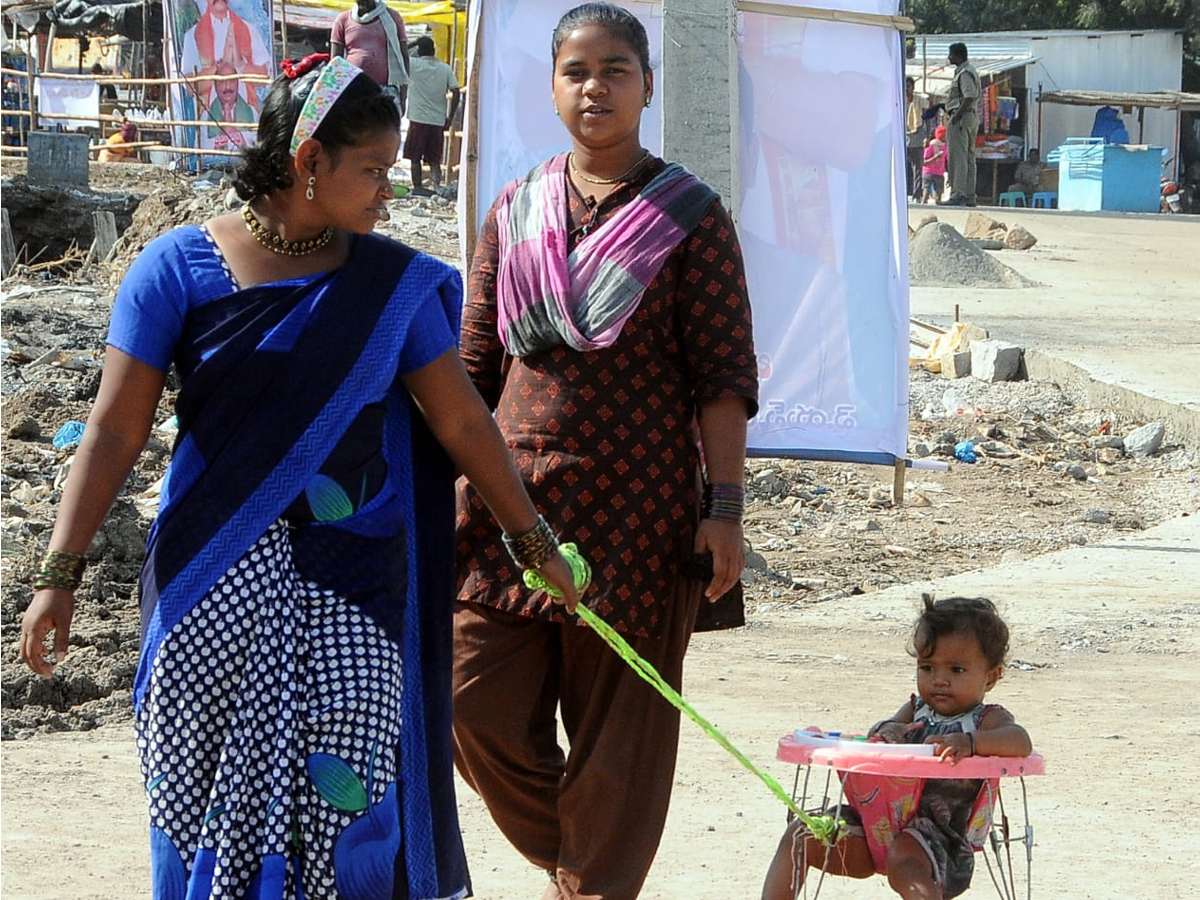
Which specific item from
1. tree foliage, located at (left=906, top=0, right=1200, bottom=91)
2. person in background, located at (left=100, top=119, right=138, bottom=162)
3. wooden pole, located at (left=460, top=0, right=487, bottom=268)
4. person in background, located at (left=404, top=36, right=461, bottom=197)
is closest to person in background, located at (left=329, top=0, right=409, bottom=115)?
person in background, located at (left=404, top=36, right=461, bottom=197)

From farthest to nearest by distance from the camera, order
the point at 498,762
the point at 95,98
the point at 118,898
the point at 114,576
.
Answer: the point at 95,98 < the point at 114,576 < the point at 118,898 < the point at 498,762

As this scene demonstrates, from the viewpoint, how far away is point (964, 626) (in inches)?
126

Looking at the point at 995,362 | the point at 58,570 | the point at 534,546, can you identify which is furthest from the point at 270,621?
the point at 995,362

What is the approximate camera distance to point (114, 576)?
641 centimetres

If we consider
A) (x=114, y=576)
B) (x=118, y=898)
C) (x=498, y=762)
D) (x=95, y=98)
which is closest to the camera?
(x=498, y=762)

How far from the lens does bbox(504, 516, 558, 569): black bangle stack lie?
285cm

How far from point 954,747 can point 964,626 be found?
13.3 inches

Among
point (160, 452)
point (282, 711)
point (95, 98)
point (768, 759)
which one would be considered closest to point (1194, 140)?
point (95, 98)

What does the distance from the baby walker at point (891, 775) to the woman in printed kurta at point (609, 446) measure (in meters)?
0.37

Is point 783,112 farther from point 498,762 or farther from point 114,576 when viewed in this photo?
point 498,762

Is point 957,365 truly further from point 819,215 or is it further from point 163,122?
point 163,122

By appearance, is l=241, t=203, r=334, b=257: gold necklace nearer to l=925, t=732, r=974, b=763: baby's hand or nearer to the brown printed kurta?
the brown printed kurta

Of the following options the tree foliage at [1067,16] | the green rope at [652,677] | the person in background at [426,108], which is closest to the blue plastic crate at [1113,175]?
the tree foliage at [1067,16]

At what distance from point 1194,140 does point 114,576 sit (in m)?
32.5
